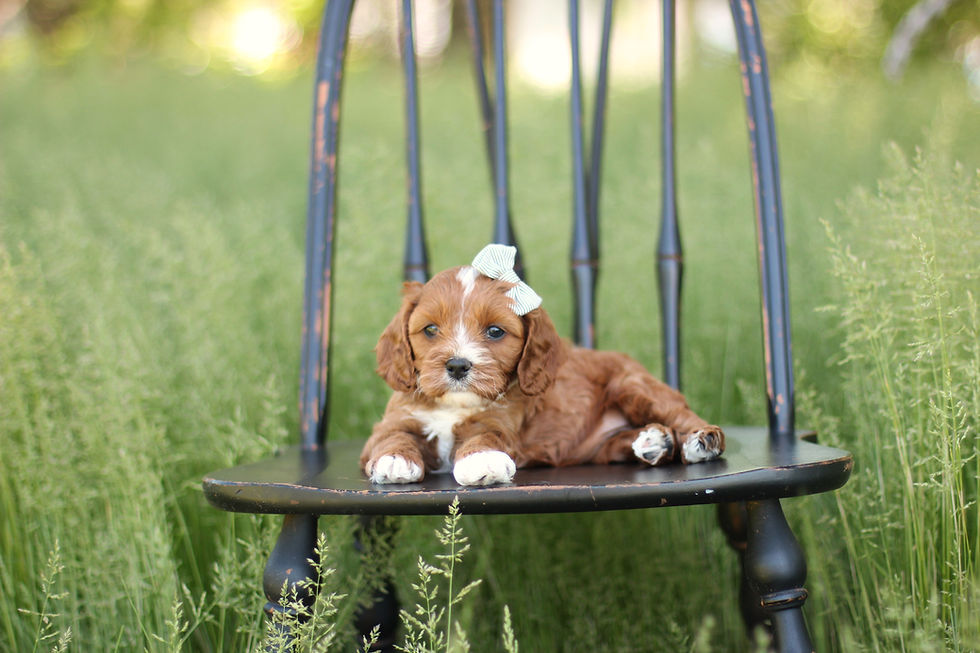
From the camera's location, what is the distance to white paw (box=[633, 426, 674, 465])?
4.63 feet

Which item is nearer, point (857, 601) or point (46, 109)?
point (857, 601)

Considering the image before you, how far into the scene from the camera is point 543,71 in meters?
7.82

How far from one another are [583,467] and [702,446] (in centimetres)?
21

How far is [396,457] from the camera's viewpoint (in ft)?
4.31

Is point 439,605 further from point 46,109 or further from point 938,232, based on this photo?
point 46,109

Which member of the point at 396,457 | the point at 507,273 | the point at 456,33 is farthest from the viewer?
the point at 456,33

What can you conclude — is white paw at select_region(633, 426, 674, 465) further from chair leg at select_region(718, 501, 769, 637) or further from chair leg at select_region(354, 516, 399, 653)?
chair leg at select_region(354, 516, 399, 653)

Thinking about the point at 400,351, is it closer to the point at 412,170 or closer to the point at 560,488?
the point at 560,488

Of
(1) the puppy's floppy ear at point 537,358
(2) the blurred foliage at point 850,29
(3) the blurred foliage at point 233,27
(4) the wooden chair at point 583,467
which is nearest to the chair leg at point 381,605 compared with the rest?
(4) the wooden chair at point 583,467

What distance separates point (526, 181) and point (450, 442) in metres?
2.67

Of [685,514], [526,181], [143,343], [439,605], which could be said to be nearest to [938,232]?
[685,514]

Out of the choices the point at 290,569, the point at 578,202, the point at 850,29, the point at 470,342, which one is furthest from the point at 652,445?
the point at 850,29

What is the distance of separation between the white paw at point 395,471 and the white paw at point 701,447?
48cm

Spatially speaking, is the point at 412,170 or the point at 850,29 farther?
the point at 850,29
